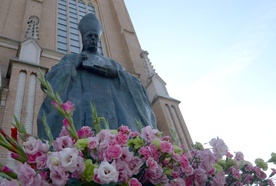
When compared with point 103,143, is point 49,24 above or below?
above

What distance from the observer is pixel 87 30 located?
9.53 ft

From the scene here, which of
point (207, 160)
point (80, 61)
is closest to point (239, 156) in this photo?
point (207, 160)

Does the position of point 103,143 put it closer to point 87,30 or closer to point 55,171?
point 55,171

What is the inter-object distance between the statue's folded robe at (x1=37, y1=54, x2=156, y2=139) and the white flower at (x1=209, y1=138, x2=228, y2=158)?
2.91ft

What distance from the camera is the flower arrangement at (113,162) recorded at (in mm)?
1016

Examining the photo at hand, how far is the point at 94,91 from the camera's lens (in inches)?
95.5

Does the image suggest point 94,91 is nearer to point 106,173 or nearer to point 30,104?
point 106,173

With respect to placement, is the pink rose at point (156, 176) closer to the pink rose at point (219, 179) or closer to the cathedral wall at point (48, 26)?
the pink rose at point (219, 179)

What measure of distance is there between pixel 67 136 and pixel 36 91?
6441mm

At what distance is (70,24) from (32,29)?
3.65 m

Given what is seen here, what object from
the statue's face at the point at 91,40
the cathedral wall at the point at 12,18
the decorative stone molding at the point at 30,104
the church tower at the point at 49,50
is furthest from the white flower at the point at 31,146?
the cathedral wall at the point at 12,18

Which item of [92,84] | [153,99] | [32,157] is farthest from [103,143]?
[153,99]

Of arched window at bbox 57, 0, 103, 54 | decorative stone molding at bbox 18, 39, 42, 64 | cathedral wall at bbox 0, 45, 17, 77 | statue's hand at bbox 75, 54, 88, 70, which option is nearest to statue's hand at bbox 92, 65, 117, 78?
statue's hand at bbox 75, 54, 88, 70

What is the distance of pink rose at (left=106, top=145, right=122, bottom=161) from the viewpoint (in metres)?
1.07
